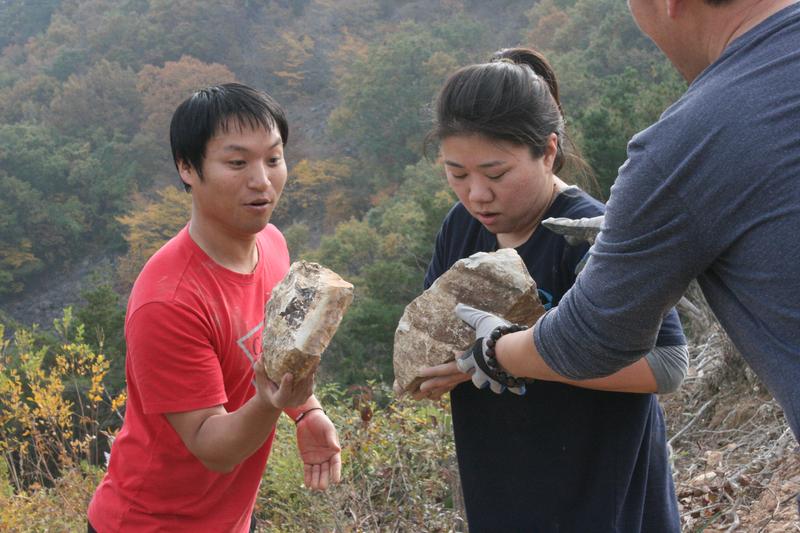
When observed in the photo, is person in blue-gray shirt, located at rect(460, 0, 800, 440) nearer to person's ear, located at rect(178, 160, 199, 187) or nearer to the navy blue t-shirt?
the navy blue t-shirt

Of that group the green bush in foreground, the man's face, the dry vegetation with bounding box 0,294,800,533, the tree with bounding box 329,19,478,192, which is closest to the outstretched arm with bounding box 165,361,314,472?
the man's face

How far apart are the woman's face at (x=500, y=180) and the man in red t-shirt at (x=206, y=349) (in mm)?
442

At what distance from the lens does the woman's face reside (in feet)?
5.30

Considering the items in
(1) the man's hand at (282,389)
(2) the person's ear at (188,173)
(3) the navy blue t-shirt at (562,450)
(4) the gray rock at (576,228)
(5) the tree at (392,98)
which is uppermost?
(2) the person's ear at (188,173)

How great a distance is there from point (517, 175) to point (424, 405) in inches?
98.4

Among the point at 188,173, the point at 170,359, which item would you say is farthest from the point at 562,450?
the point at 188,173

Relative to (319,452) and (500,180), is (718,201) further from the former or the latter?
(319,452)

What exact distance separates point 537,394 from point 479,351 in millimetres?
194

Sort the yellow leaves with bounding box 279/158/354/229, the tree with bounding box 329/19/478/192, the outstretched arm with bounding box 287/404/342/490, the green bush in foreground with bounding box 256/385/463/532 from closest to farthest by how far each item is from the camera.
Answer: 1. the outstretched arm with bounding box 287/404/342/490
2. the green bush in foreground with bounding box 256/385/463/532
3. the yellow leaves with bounding box 279/158/354/229
4. the tree with bounding box 329/19/478/192

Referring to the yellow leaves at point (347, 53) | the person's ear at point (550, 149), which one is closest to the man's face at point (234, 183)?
the person's ear at point (550, 149)

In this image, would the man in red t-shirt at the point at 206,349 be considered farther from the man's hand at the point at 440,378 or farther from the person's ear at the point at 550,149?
the person's ear at the point at 550,149

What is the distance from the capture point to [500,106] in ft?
5.27

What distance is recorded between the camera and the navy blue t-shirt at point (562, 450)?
1.50 meters

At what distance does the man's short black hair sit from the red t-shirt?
0.18m
